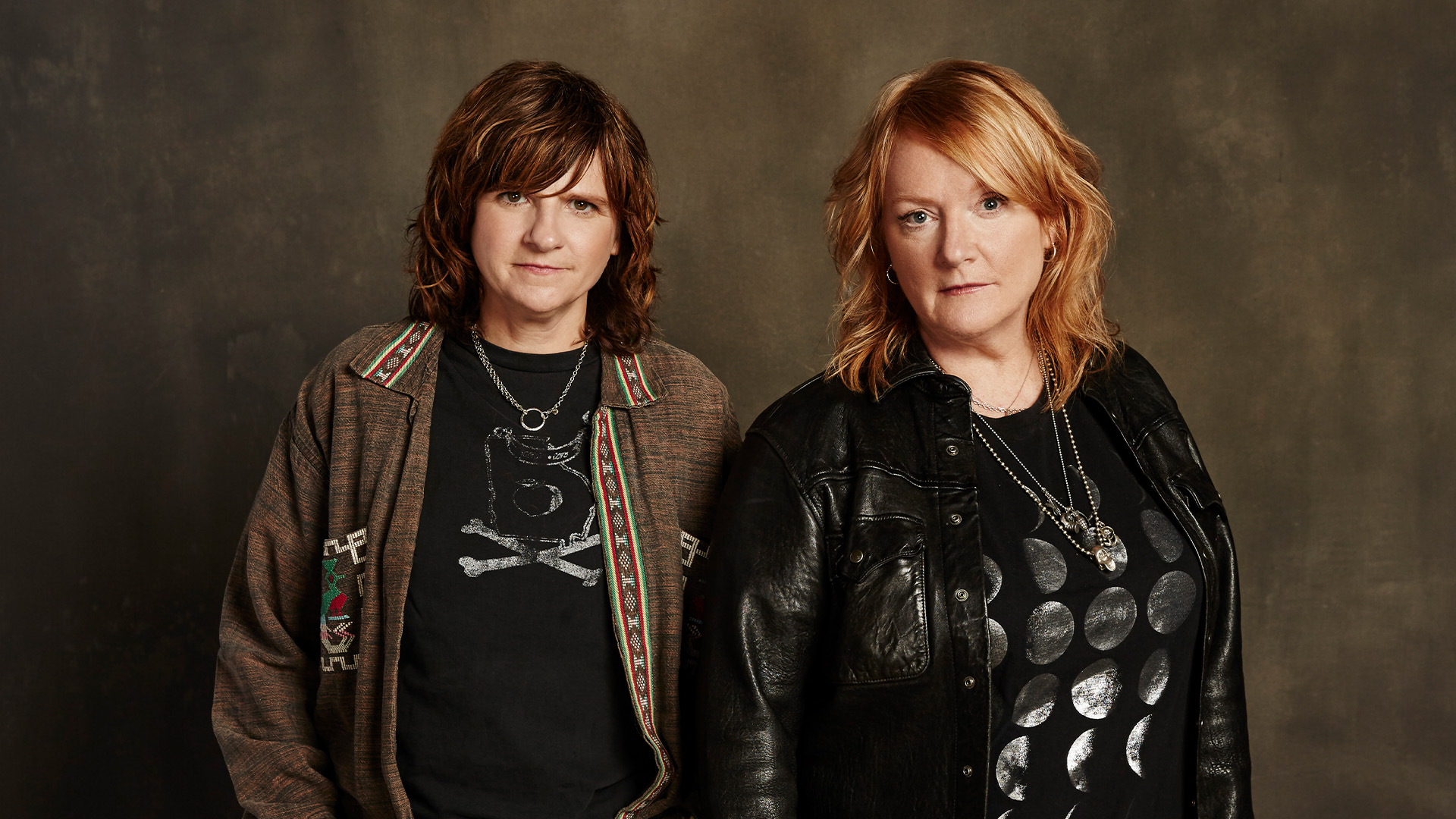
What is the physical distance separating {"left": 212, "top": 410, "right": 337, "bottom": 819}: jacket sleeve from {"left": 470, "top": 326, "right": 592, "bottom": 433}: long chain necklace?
313 millimetres

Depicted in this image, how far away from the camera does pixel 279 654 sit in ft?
6.15

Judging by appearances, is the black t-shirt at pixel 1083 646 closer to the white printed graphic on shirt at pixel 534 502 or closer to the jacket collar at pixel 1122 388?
the jacket collar at pixel 1122 388

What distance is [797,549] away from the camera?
1565mm

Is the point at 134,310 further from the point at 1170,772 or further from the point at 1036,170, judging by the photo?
the point at 1170,772

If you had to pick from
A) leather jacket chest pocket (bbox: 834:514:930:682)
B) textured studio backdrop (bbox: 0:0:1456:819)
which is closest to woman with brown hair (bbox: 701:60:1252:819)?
leather jacket chest pocket (bbox: 834:514:930:682)

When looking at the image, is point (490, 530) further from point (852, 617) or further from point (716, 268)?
point (716, 268)

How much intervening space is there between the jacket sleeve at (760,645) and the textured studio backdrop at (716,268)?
1.49 m

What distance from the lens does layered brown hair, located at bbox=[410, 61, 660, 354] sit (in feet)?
5.74

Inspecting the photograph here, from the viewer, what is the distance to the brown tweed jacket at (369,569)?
67.7 inches

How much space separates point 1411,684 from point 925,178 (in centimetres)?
251

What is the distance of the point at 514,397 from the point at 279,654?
0.61 m

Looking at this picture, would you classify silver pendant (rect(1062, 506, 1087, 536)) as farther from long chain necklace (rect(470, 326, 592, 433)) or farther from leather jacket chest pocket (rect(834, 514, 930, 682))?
long chain necklace (rect(470, 326, 592, 433))

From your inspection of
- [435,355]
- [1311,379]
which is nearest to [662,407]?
[435,355]

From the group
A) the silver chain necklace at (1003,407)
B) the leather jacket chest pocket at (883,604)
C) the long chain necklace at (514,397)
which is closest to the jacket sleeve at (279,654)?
the long chain necklace at (514,397)
